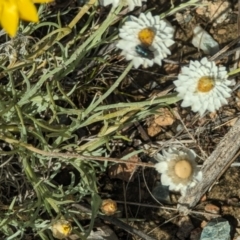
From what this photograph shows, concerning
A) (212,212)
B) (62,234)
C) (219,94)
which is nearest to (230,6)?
(212,212)

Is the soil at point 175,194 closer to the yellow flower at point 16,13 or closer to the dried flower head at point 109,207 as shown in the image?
the dried flower head at point 109,207

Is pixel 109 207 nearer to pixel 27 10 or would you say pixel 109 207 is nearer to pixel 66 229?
pixel 66 229

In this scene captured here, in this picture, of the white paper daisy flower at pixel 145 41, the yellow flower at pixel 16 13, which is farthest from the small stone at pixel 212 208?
the yellow flower at pixel 16 13

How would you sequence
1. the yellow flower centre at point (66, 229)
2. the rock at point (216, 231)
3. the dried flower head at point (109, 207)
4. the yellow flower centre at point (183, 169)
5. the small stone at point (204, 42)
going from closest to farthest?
the yellow flower centre at point (183, 169) → the yellow flower centre at point (66, 229) → the dried flower head at point (109, 207) → the rock at point (216, 231) → the small stone at point (204, 42)

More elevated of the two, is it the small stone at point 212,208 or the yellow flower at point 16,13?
the yellow flower at point 16,13

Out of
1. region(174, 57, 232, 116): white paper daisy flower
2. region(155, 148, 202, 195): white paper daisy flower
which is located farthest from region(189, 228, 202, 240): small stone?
region(174, 57, 232, 116): white paper daisy flower

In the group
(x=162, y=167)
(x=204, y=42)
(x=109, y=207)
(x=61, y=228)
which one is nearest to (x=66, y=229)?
(x=61, y=228)

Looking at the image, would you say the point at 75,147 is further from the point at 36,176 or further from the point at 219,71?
the point at 219,71

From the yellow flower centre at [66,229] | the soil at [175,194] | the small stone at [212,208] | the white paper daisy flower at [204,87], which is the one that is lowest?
the small stone at [212,208]
